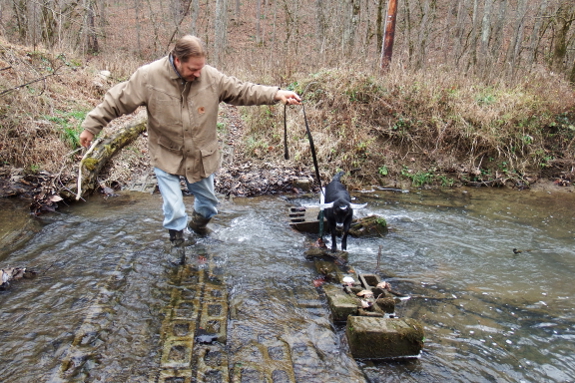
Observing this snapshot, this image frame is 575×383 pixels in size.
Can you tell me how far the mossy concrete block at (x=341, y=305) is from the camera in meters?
3.57

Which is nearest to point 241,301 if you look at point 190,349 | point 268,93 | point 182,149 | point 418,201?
point 190,349

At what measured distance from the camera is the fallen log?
22.3 ft

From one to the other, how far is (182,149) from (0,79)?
6321mm

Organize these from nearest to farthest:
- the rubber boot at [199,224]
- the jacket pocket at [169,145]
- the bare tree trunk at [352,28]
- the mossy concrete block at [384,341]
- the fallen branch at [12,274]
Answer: the mossy concrete block at [384,341] < the fallen branch at [12,274] < the jacket pocket at [169,145] < the rubber boot at [199,224] < the bare tree trunk at [352,28]

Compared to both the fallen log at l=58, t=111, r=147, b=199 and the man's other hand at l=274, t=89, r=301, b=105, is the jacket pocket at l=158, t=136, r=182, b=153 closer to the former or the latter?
the man's other hand at l=274, t=89, r=301, b=105

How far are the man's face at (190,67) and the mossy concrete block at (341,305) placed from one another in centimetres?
250

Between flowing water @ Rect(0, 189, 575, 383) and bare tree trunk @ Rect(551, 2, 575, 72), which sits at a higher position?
bare tree trunk @ Rect(551, 2, 575, 72)

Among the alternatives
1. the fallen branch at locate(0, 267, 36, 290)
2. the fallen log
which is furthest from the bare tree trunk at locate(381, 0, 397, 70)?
the fallen branch at locate(0, 267, 36, 290)

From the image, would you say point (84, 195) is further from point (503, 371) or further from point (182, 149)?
point (503, 371)

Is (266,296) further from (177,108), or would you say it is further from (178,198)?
(177,108)

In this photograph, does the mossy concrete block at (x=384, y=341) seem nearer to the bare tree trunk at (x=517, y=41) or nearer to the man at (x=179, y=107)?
the man at (x=179, y=107)

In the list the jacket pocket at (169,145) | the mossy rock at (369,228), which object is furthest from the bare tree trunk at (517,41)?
the jacket pocket at (169,145)

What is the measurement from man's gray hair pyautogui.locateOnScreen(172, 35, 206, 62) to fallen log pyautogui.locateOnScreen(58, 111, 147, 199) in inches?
150

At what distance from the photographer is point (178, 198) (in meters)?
4.25
